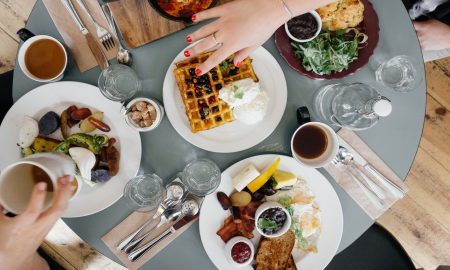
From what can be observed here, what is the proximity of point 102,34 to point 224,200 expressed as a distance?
0.90 metres

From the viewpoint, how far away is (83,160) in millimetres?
1530

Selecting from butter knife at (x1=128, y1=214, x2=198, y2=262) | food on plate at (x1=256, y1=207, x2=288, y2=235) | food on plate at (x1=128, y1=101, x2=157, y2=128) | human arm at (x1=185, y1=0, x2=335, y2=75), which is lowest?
food on plate at (x1=256, y1=207, x2=288, y2=235)

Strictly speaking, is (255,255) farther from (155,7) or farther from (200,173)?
(155,7)

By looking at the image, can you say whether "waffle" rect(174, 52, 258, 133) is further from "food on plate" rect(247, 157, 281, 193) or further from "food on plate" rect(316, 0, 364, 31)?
"food on plate" rect(316, 0, 364, 31)

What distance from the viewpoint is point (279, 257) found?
1.64m

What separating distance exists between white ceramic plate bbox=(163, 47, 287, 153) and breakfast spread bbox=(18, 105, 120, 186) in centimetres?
31

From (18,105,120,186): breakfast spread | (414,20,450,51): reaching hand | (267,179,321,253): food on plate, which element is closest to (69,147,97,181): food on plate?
(18,105,120,186): breakfast spread

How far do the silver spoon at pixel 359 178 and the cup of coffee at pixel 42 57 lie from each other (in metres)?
1.27

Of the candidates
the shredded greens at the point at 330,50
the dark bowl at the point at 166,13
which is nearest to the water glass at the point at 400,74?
the shredded greens at the point at 330,50

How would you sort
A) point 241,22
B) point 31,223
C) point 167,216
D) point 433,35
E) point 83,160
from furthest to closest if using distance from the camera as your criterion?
point 433,35 < point 167,216 < point 83,160 < point 241,22 < point 31,223

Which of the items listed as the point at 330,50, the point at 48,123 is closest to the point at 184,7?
the point at 330,50

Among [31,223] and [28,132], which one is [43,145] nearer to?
[28,132]

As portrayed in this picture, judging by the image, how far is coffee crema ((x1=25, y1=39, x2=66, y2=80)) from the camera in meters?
1.61

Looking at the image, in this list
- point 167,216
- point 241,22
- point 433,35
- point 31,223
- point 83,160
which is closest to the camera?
point 31,223
